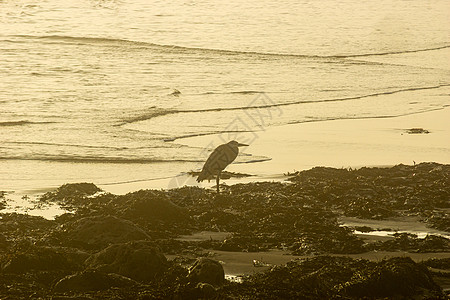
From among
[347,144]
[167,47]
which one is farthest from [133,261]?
[167,47]

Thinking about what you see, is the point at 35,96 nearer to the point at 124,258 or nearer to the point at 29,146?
the point at 29,146

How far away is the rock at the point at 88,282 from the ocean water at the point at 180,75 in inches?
216

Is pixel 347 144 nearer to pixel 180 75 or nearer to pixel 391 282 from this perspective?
pixel 391 282

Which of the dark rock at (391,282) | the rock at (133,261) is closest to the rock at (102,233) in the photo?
the rock at (133,261)

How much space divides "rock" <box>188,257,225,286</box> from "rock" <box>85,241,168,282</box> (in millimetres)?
428

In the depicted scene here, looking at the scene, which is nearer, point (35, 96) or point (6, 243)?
point (6, 243)

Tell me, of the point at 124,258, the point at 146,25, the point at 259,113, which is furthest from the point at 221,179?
the point at 146,25

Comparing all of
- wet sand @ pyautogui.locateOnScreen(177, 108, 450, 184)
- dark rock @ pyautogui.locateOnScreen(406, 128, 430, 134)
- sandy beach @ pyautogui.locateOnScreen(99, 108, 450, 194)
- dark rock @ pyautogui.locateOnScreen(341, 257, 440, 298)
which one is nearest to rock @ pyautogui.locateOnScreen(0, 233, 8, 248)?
sandy beach @ pyautogui.locateOnScreen(99, 108, 450, 194)

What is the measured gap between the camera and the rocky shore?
627 centimetres

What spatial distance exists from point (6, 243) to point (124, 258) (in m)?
1.81

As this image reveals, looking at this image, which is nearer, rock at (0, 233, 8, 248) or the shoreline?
rock at (0, 233, 8, 248)

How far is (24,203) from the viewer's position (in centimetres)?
1020

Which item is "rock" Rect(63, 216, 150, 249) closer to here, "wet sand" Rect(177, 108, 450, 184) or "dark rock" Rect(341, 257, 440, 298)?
"dark rock" Rect(341, 257, 440, 298)

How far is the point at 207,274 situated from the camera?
6.32m
